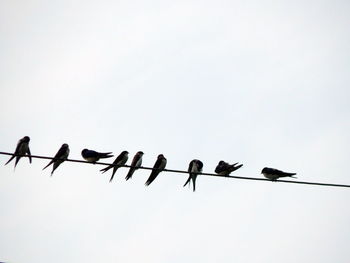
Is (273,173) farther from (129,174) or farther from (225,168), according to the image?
(129,174)

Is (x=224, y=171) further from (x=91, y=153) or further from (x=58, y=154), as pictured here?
(x=58, y=154)

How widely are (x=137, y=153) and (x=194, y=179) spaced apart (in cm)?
160

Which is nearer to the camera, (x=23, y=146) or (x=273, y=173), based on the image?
(x=273, y=173)

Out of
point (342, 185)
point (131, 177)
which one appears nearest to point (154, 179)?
point (131, 177)

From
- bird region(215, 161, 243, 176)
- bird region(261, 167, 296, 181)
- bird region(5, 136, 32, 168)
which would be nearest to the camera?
bird region(215, 161, 243, 176)

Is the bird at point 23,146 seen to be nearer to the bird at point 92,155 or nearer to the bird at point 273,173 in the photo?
the bird at point 92,155

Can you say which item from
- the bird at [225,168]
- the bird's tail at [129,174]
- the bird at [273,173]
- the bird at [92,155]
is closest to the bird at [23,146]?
the bird at [92,155]

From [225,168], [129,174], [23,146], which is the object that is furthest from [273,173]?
[23,146]

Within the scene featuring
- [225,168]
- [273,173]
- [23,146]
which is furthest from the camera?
[23,146]

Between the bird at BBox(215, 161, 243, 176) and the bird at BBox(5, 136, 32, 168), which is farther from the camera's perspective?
the bird at BBox(5, 136, 32, 168)

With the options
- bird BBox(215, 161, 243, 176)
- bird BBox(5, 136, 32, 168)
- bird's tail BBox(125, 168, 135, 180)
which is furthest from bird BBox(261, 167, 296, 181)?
bird BBox(5, 136, 32, 168)

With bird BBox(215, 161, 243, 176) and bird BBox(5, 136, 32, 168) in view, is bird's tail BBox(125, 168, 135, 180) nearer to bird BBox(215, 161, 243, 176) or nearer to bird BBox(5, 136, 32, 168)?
bird BBox(215, 161, 243, 176)

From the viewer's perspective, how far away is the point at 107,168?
10.8 metres

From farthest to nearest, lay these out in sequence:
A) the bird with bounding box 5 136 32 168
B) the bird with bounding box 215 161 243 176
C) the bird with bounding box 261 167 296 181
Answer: the bird with bounding box 5 136 32 168 → the bird with bounding box 261 167 296 181 → the bird with bounding box 215 161 243 176
